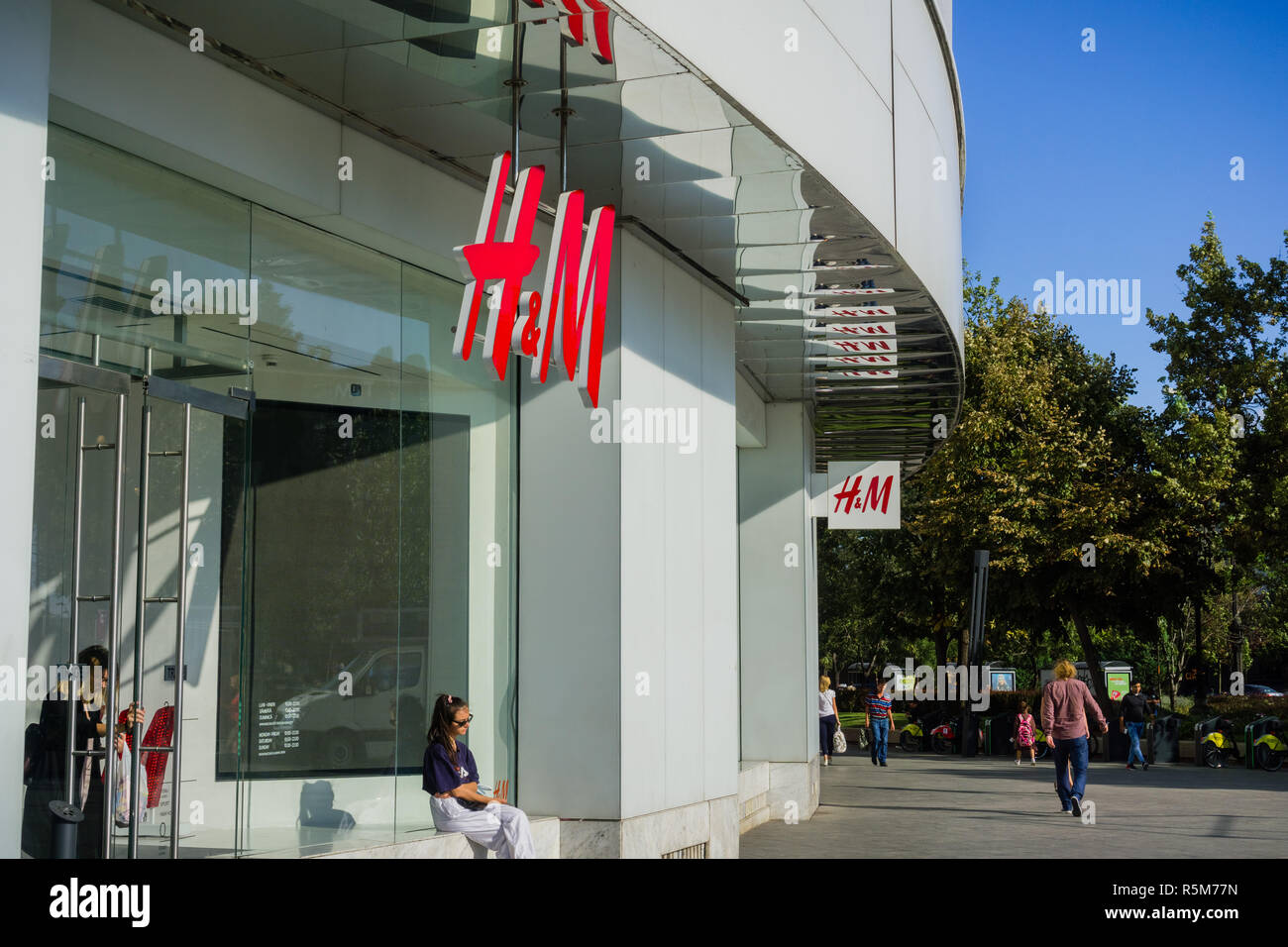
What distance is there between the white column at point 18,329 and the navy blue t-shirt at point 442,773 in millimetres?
3144

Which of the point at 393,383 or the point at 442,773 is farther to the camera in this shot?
the point at 393,383

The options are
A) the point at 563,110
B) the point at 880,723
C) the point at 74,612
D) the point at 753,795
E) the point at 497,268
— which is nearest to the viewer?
the point at 74,612

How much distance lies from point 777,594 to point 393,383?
10309 millimetres

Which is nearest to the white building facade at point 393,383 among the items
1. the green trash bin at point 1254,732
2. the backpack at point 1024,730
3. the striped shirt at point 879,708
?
the striped shirt at point 879,708

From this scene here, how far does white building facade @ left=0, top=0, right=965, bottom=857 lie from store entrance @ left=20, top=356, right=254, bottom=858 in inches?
1.0

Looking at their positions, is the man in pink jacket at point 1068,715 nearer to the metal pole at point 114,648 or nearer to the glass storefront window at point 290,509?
the glass storefront window at point 290,509

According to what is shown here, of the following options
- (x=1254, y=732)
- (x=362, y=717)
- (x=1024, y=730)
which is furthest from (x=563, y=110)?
(x=1024, y=730)

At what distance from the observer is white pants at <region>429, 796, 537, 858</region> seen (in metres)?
8.34

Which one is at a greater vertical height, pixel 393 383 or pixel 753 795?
pixel 393 383

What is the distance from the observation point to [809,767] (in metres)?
17.8

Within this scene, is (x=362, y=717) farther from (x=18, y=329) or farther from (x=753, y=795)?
(x=753, y=795)

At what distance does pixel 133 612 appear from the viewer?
7414 millimetres

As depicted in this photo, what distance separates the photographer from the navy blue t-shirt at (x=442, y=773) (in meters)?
8.38
